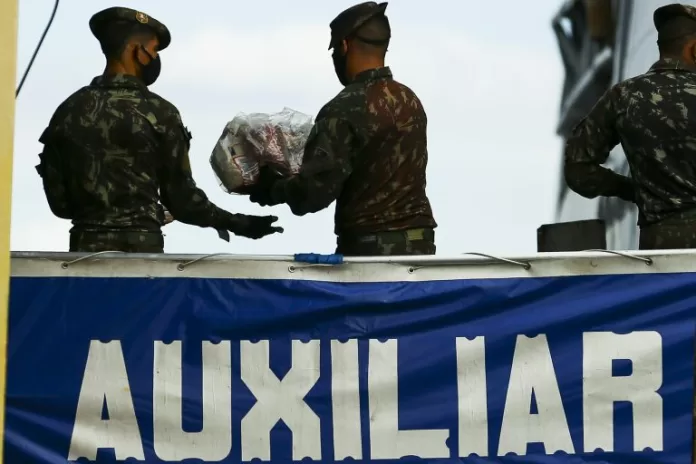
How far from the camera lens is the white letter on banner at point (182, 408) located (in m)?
5.39

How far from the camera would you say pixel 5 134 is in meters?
4.21

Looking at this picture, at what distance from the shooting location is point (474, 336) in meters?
5.53

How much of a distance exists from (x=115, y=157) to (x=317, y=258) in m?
1.00

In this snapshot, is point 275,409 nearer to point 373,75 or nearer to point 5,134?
point 373,75

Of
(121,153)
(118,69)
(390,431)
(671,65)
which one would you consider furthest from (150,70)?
(671,65)

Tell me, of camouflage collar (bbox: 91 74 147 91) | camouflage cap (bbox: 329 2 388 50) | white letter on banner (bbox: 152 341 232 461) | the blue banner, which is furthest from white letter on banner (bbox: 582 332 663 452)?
camouflage collar (bbox: 91 74 147 91)

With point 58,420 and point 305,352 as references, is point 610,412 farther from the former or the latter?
Result: point 58,420

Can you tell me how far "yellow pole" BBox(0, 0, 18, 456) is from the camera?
4.15 meters

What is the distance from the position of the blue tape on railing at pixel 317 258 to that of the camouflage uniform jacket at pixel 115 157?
81 cm

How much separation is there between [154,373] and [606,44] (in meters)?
8.92

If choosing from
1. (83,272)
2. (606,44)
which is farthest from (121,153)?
(606,44)

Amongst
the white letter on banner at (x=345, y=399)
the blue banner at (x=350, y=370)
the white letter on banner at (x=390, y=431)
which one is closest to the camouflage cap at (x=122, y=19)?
the blue banner at (x=350, y=370)

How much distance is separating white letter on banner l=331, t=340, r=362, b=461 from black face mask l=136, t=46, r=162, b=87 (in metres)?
1.45

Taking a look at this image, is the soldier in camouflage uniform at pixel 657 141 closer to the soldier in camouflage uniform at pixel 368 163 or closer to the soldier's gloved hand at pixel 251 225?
the soldier in camouflage uniform at pixel 368 163
